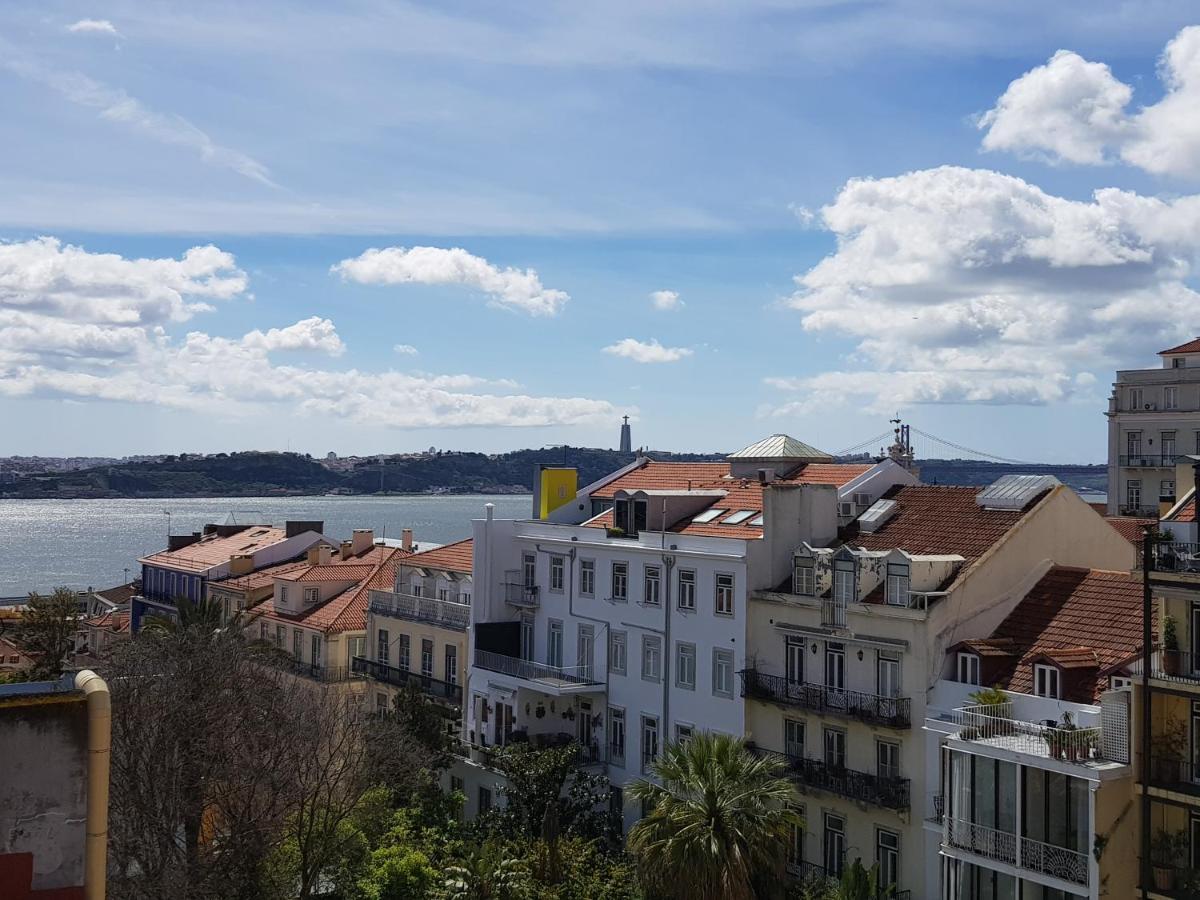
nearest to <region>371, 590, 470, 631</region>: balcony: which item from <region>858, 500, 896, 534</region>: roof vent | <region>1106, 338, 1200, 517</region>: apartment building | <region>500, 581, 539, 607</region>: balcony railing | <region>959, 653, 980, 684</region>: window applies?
<region>500, 581, 539, 607</region>: balcony railing

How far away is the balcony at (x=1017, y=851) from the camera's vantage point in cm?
2853

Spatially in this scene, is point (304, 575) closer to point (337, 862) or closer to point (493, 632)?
point (493, 632)

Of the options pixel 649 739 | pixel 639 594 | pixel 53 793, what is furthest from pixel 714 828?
pixel 53 793

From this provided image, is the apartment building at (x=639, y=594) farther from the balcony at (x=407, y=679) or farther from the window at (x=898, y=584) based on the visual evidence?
the window at (x=898, y=584)

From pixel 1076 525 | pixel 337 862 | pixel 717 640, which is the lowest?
pixel 337 862

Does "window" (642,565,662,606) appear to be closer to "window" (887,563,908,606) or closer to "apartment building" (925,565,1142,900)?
"window" (887,563,908,606)

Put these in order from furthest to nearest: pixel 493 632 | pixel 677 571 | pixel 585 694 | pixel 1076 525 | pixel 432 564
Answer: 1. pixel 432 564
2. pixel 493 632
3. pixel 585 694
4. pixel 677 571
5. pixel 1076 525

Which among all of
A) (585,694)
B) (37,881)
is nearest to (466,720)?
(585,694)

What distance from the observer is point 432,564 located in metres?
57.3

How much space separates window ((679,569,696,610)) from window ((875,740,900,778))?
8.96 metres

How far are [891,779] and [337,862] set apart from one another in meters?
18.6

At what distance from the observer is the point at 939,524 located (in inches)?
1599

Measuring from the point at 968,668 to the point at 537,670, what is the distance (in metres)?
18.6

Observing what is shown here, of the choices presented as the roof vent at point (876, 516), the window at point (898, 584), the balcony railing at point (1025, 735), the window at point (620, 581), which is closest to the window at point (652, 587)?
the window at point (620, 581)
